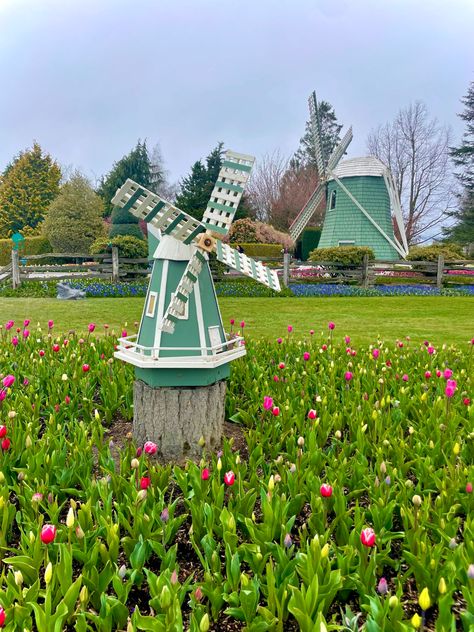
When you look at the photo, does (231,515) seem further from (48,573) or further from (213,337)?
(213,337)

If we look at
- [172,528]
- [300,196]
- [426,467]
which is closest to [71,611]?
[172,528]

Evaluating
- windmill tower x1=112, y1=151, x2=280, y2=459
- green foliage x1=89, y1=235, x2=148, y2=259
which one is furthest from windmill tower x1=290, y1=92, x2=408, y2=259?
windmill tower x1=112, y1=151, x2=280, y2=459

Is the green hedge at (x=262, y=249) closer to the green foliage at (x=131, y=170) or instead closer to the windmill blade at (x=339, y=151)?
the windmill blade at (x=339, y=151)

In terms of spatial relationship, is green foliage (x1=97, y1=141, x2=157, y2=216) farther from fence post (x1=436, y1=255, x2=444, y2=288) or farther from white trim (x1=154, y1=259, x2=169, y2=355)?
white trim (x1=154, y1=259, x2=169, y2=355)

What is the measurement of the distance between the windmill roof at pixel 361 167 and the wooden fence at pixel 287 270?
563cm

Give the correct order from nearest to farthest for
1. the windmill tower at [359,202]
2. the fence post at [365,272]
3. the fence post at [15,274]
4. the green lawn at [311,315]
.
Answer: the green lawn at [311,315] → the fence post at [15,274] → the fence post at [365,272] → the windmill tower at [359,202]

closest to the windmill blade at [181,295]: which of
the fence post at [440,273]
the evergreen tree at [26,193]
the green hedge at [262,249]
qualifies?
the fence post at [440,273]

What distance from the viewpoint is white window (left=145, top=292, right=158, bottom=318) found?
380cm

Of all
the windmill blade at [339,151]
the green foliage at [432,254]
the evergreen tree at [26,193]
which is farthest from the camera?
the evergreen tree at [26,193]

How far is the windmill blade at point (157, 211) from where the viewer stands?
3.41 meters

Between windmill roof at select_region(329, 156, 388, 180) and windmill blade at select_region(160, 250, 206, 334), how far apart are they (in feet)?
78.6

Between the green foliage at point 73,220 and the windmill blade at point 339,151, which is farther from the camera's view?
the green foliage at point 73,220

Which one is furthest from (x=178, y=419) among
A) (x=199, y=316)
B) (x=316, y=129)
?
(x=316, y=129)

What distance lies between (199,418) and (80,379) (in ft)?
5.56
